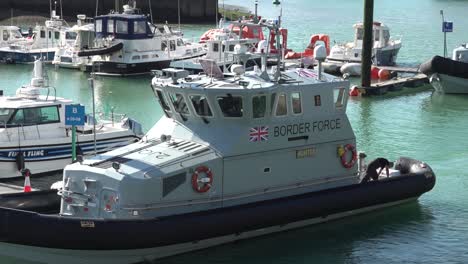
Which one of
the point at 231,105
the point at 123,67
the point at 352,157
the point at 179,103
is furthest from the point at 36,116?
the point at 123,67

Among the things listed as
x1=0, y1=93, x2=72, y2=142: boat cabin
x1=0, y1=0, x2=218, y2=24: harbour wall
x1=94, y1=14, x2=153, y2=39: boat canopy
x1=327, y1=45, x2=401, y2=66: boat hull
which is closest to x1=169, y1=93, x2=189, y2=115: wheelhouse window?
x1=0, y1=93, x2=72, y2=142: boat cabin

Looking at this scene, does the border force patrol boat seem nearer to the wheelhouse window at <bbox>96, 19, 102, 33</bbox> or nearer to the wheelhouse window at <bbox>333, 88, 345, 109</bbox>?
the wheelhouse window at <bbox>333, 88, 345, 109</bbox>

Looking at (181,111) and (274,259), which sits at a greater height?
(181,111)

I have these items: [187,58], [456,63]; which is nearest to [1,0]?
[187,58]

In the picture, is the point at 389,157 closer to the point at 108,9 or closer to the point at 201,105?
the point at 201,105

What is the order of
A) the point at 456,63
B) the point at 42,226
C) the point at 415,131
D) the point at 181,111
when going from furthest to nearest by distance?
the point at 456,63 → the point at 415,131 → the point at 181,111 → the point at 42,226

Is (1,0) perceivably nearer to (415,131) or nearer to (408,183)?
(415,131)

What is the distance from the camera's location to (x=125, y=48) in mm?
41188

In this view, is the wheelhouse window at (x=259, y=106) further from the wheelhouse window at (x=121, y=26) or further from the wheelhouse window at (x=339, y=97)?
the wheelhouse window at (x=121, y=26)

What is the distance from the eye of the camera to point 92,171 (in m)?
15.5

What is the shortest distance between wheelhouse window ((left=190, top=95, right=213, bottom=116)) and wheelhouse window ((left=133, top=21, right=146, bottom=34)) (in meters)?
25.1

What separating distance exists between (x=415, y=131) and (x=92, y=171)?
1552cm

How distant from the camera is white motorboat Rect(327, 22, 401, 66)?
42.0m

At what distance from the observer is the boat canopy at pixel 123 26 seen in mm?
41000
